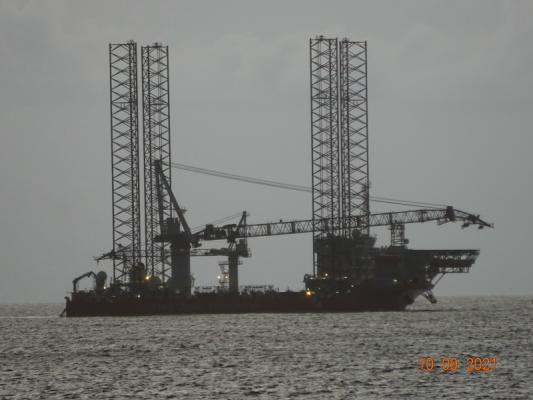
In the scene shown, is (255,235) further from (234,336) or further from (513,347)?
(513,347)

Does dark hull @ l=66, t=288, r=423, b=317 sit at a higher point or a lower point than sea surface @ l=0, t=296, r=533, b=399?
higher

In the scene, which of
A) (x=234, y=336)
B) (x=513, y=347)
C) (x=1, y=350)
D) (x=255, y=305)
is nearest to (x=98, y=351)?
(x=1, y=350)

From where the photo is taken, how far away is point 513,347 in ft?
286

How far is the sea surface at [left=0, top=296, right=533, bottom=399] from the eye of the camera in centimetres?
6359
